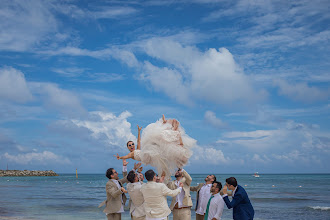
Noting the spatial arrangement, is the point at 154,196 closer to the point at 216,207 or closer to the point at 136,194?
the point at 136,194

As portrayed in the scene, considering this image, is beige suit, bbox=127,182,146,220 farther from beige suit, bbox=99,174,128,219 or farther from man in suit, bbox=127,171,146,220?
beige suit, bbox=99,174,128,219

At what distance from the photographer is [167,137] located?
23.1 feet

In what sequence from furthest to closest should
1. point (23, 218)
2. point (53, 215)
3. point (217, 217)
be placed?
point (53, 215)
point (23, 218)
point (217, 217)

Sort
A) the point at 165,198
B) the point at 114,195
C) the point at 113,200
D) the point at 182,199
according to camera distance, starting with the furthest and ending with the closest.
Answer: the point at 182,199 < the point at 113,200 < the point at 114,195 < the point at 165,198

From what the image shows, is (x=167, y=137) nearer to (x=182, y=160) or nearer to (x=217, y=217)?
(x=182, y=160)

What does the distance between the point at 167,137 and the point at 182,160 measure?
590 mm

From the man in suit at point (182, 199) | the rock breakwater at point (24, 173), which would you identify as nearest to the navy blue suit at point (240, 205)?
the man in suit at point (182, 199)

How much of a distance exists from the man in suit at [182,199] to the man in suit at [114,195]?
1.02 meters

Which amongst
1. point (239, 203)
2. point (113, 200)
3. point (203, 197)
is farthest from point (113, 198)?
point (239, 203)

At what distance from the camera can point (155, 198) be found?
6.09 metres

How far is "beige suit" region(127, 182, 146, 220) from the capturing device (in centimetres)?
655

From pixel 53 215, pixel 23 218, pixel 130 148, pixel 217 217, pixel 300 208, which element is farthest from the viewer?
pixel 300 208

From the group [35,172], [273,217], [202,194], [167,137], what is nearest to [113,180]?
[167,137]

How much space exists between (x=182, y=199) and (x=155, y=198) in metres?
1.40
